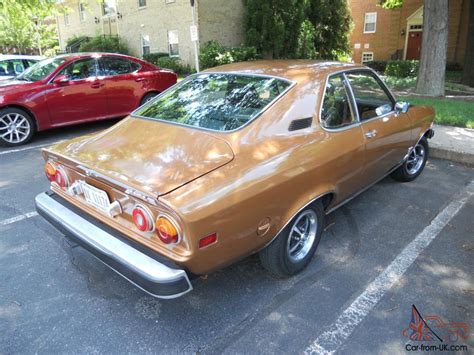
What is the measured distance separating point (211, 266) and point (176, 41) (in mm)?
17176

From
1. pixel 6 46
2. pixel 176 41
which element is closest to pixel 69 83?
pixel 176 41

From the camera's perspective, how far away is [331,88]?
317cm

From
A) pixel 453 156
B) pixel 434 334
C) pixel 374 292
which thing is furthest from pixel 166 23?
pixel 434 334

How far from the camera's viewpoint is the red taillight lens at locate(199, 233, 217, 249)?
6.84ft

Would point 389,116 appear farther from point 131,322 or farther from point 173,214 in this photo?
point 131,322

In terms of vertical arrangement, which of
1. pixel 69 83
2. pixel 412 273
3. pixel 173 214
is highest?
pixel 69 83

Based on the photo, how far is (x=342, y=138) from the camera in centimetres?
307

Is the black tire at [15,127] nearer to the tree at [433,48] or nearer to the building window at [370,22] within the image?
the tree at [433,48]

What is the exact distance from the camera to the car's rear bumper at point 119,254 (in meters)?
2.07

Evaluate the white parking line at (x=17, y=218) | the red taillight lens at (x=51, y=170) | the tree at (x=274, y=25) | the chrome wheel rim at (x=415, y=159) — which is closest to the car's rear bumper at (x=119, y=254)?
the red taillight lens at (x=51, y=170)

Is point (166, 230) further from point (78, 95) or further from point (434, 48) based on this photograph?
point (434, 48)

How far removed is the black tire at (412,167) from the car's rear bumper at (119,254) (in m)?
3.54

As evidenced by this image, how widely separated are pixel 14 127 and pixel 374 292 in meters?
6.24

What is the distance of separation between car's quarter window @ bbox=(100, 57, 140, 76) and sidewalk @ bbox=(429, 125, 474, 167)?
225 inches
